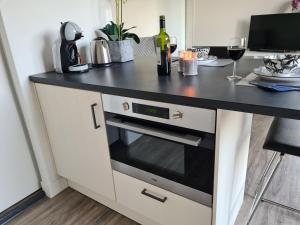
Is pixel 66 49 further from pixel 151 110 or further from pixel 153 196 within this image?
pixel 153 196

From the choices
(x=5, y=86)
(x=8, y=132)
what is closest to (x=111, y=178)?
(x=8, y=132)

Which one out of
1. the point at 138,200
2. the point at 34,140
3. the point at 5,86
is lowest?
the point at 138,200

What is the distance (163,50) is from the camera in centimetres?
114

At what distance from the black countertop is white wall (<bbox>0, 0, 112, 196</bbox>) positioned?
96 mm

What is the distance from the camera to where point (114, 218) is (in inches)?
57.4

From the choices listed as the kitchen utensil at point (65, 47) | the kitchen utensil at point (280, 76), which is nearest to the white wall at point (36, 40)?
the kitchen utensil at point (65, 47)

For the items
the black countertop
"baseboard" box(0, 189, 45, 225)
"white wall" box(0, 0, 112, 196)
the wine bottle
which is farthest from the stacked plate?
"baseboard" box(0, 189, 45, 225)

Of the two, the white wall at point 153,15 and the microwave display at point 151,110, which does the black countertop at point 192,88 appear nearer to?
the microwave display at point 151,110

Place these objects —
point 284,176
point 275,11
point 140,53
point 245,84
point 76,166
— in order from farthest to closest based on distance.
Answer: point 275,11
point 140,53
point 284,176
point 76,166
point 245,84

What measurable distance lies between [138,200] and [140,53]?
1.62m

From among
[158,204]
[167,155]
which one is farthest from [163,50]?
[158,204]

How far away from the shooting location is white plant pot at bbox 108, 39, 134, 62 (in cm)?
168

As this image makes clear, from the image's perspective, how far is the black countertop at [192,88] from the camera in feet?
2.39

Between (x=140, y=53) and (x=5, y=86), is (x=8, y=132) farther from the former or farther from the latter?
(x=140, y=53)
